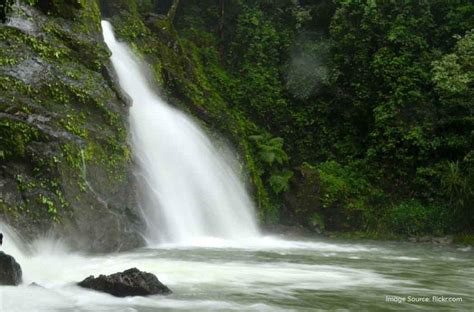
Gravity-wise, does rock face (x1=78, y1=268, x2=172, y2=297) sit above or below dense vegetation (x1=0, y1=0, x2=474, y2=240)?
below

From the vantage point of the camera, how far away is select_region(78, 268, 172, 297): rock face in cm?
792

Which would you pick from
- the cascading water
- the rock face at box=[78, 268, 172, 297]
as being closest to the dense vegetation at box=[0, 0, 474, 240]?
the cascading water

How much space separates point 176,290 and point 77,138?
5503mm

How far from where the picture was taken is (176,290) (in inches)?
Result: 336

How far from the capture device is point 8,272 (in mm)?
8125

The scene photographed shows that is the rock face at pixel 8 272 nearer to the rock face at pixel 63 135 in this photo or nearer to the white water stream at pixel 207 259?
the white water stream at pixel 207 259

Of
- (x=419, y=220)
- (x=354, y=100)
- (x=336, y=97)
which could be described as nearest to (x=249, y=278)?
(x=419, y=220)

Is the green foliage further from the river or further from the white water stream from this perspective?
the river

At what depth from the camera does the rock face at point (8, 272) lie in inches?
318

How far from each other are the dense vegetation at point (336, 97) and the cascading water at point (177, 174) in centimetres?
105

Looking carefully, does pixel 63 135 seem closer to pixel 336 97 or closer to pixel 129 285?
pixel 129 285

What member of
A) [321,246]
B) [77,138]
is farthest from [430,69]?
[77,138]

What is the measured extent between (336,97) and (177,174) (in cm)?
937

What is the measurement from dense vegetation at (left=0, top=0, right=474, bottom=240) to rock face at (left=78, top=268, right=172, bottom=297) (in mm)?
11172
